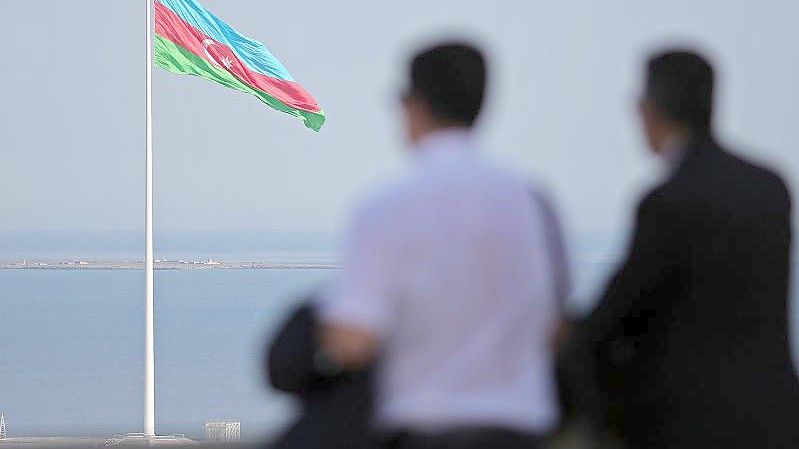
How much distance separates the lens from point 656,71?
265 cm

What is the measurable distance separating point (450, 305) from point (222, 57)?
17.2 metres

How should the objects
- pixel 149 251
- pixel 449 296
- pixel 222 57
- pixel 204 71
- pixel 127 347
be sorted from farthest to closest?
pixel 127 347
pixel 149 251
pixel 222 57
pixel 204 71
pixel 449 296

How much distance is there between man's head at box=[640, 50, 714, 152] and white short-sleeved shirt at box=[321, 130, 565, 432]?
20.4 inches

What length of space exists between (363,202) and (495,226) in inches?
6.7

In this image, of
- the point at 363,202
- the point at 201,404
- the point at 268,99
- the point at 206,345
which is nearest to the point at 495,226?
the point at 363,202

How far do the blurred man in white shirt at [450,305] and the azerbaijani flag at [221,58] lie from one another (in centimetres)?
1596

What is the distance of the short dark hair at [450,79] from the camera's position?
Result: 2.26 m

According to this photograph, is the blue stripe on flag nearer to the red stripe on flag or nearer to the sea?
the red stripe on flag

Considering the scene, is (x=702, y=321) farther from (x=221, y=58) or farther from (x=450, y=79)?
(x=221, y=58)

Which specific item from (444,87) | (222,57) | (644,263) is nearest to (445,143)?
(444,87)

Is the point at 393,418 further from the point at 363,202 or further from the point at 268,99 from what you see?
the point at 268,99

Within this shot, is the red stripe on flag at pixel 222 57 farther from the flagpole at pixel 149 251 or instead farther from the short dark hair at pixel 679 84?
the short dark hair at pixel 679 84

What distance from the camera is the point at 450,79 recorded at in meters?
2.26

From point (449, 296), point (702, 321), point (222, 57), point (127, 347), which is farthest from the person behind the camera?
point (127, 347)
